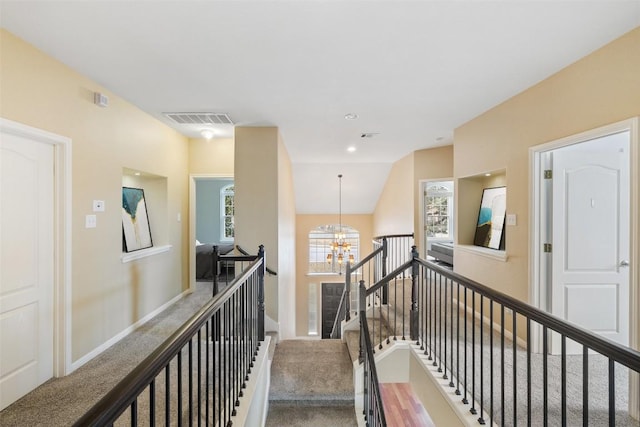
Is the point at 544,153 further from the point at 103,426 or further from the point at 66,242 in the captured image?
the point at 66,242

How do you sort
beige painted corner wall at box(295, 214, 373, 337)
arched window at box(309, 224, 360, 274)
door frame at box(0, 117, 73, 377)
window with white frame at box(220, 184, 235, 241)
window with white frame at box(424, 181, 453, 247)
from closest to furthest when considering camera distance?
door frame at box(0, 117, 73, 377), window with white frame at box(424, 181, 453, 247), beige painted corner wall at box(295, 214, 373, 337), arched window at box(309, 224, 360, 274), window with white frame at box(220, 184, 235, 241)

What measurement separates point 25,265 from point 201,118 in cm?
227

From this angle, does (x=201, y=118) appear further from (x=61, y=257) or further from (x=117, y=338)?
(x=117, y=338)

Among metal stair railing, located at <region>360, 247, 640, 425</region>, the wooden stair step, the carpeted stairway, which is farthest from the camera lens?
the wooden stair step

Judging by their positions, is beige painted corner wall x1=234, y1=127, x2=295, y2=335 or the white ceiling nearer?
the white ceiling

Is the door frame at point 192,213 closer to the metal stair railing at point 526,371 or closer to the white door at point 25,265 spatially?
the white door at point 25,265

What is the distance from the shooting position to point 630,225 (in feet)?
6.66

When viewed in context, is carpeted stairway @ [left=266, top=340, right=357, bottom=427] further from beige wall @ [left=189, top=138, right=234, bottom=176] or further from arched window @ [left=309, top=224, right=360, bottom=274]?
arched window @ [left=309, top=224, right=360, bottom=274]

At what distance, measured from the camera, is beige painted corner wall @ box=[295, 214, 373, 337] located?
9.08 m

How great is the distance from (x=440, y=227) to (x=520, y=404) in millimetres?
5669

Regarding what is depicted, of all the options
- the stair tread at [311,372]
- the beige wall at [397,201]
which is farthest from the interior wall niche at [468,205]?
the stair tread at [311,372]

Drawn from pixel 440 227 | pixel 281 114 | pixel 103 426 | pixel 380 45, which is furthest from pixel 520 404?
pixel 440 227

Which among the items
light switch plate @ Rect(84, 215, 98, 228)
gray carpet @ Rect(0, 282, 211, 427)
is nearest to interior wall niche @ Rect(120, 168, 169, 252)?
gray carpet @ Rect(0, 282, 211, 427)

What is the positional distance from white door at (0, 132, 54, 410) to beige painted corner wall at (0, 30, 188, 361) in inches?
7.7
